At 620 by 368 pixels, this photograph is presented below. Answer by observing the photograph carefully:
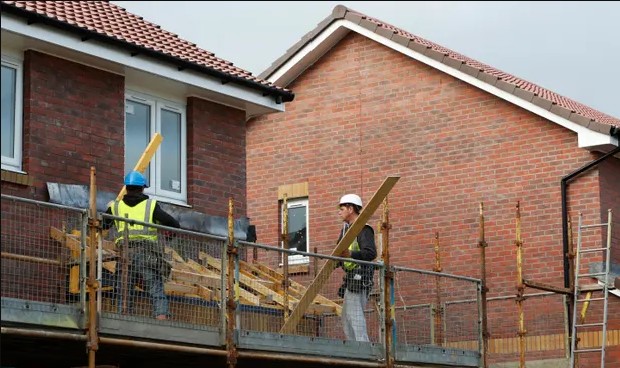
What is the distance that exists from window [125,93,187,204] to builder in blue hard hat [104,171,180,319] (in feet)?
9.95

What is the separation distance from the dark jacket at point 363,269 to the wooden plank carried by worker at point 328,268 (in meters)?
0.25

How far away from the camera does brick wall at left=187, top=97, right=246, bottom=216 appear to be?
818 inches

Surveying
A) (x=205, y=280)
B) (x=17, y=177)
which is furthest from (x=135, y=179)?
(x=17, y=177)

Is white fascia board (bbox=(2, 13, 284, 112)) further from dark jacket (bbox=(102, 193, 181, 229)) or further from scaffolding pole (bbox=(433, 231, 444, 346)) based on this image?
scaffolding pole (bbox=(433, 231, 444, 346))

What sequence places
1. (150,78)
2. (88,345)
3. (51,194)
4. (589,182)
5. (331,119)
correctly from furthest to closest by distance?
(331,119), (589,182), (150,78), (51,194), (88,345)

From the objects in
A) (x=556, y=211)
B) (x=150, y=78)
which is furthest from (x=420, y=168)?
(x=150, y=78)

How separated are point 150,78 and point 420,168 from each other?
25.0 ft

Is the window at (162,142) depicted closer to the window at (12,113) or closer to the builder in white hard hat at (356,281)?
the window at (12,113)

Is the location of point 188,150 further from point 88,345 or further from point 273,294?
point 88,345

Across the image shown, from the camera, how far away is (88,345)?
49.4 feet

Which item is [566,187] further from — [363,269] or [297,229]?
[363,269]

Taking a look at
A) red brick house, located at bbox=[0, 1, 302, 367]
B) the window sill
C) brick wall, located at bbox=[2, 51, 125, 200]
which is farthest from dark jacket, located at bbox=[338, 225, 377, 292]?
the window sill

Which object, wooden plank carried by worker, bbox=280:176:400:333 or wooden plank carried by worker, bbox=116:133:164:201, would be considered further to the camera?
wooden plank carried by worker, bbox=116:133:164:201

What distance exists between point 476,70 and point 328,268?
824 centimetres
